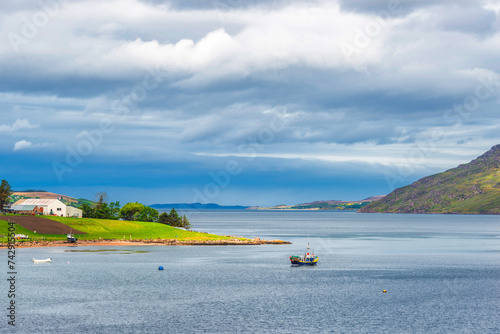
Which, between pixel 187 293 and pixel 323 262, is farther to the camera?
pixel 323 262

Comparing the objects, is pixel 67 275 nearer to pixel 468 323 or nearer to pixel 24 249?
pixel 24 249

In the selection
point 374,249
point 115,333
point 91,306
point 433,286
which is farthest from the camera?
point 374,249

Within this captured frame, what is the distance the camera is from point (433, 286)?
105 metres

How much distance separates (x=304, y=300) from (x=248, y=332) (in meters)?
24.1

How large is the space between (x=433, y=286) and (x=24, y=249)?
127 m

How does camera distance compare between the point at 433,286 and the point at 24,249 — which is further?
the point at 24,249

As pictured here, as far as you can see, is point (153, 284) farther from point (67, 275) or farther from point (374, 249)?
point (374, 249)

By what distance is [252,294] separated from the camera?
95.1m

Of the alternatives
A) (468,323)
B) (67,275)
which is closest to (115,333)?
(468,323)

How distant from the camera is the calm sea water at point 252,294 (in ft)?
235

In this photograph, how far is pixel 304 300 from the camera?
294 feet

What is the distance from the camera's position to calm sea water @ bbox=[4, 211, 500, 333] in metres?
71.5

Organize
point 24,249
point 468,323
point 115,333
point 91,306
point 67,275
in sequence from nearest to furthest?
point 115,333, point 468,323, point 91,306, point 67,275, point 24,249

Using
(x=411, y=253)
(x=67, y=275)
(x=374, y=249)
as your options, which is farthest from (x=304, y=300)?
(x=374, y=249)
